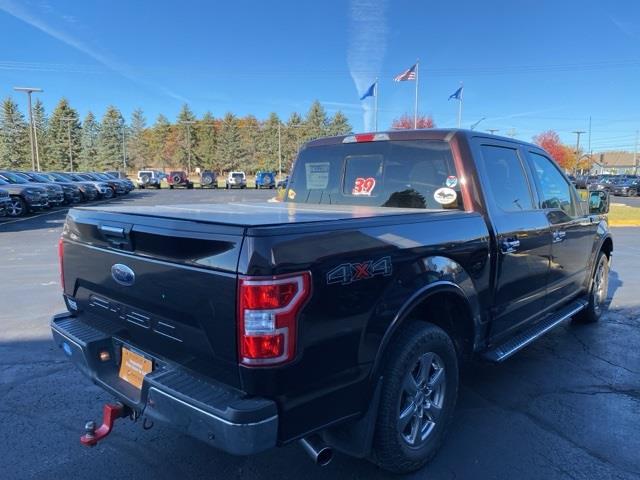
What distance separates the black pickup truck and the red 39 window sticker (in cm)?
16

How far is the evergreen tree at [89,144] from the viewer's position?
88250 millimetres

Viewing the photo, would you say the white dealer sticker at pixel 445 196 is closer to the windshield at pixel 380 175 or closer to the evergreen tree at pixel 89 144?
the windshield at pixel 380 175

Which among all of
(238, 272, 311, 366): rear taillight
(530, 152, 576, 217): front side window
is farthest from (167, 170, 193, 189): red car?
(238, 272, 311, 366): rear taillight

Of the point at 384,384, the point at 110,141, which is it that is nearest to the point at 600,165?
the point at 110,141

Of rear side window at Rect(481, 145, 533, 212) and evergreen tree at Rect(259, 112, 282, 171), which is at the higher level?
evergreen tree at Rect(259, 112, 282, 171)

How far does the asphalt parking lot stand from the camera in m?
2.77

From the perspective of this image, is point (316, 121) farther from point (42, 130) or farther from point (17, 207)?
point (17, 207)

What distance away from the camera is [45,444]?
3006mm

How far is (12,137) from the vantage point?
257 feet

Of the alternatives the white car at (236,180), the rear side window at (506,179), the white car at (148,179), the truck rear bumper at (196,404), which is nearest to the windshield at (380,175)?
the rear side window at (506,179)

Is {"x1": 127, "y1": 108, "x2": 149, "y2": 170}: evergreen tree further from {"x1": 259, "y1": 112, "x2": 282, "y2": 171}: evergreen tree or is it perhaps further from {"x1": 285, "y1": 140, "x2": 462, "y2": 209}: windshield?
{"x1": 285, "y1": 140, "x2": 462, "y2": 209}: windshield

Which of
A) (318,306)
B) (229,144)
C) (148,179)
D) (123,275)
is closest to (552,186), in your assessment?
(318,306)

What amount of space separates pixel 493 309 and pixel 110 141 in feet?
308

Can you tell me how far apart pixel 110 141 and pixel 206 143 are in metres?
17.0
